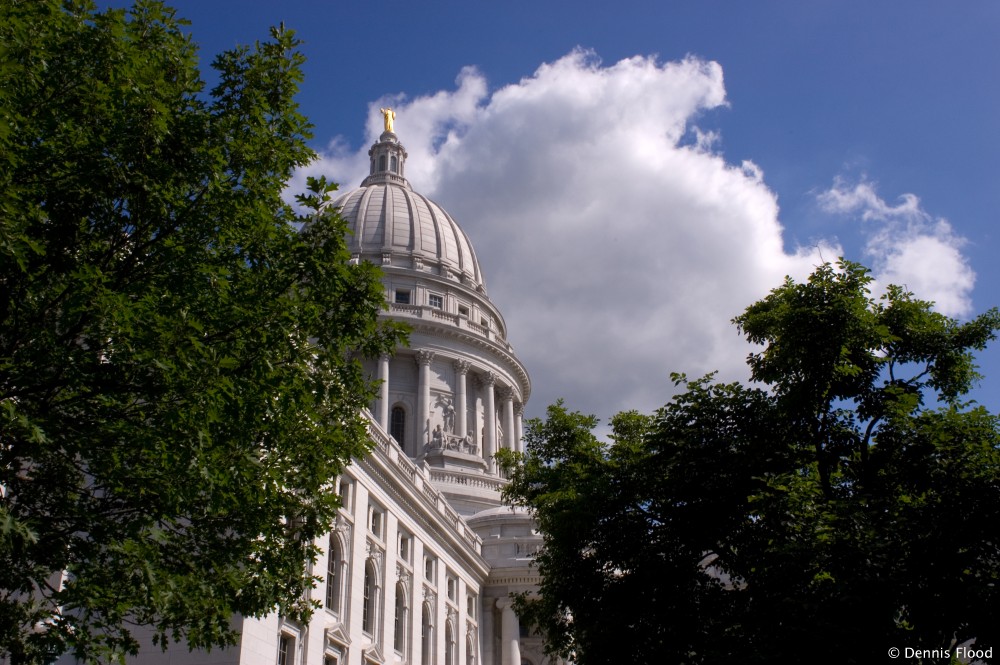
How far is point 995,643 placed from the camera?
1650 cm

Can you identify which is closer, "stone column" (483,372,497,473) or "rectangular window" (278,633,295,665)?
"rectangular window" (278,633,295,665)

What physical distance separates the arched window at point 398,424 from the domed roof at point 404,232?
43.8 ft

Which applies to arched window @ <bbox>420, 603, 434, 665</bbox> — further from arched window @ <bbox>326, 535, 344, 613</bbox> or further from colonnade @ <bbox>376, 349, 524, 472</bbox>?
colonnade @ <bbox>376, 349, 524, 472</bbox>

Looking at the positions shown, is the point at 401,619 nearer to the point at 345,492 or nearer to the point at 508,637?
the point at 345,492

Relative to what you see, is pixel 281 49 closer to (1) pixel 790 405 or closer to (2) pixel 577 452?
(1) pixel 790 405

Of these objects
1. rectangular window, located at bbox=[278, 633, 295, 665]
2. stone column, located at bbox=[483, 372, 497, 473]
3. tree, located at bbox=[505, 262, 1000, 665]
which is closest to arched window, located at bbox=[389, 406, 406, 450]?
stone column, located at bbox=[483, 372, 497, 473]

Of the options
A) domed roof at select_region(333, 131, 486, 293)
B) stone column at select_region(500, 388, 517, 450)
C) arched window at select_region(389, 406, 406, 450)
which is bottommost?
arched window at select_region(389, 406, 406, 450)

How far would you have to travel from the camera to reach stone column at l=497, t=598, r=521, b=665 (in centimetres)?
5222

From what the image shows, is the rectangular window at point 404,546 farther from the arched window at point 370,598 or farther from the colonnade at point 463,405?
the colonnade at point 463,405

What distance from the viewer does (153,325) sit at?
13.4m

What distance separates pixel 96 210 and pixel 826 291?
15.9 meters

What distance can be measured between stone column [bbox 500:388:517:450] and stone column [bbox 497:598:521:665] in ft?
80.0

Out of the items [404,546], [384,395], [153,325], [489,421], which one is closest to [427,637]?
[404,546]

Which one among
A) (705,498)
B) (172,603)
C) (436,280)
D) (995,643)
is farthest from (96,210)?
(436,280)
